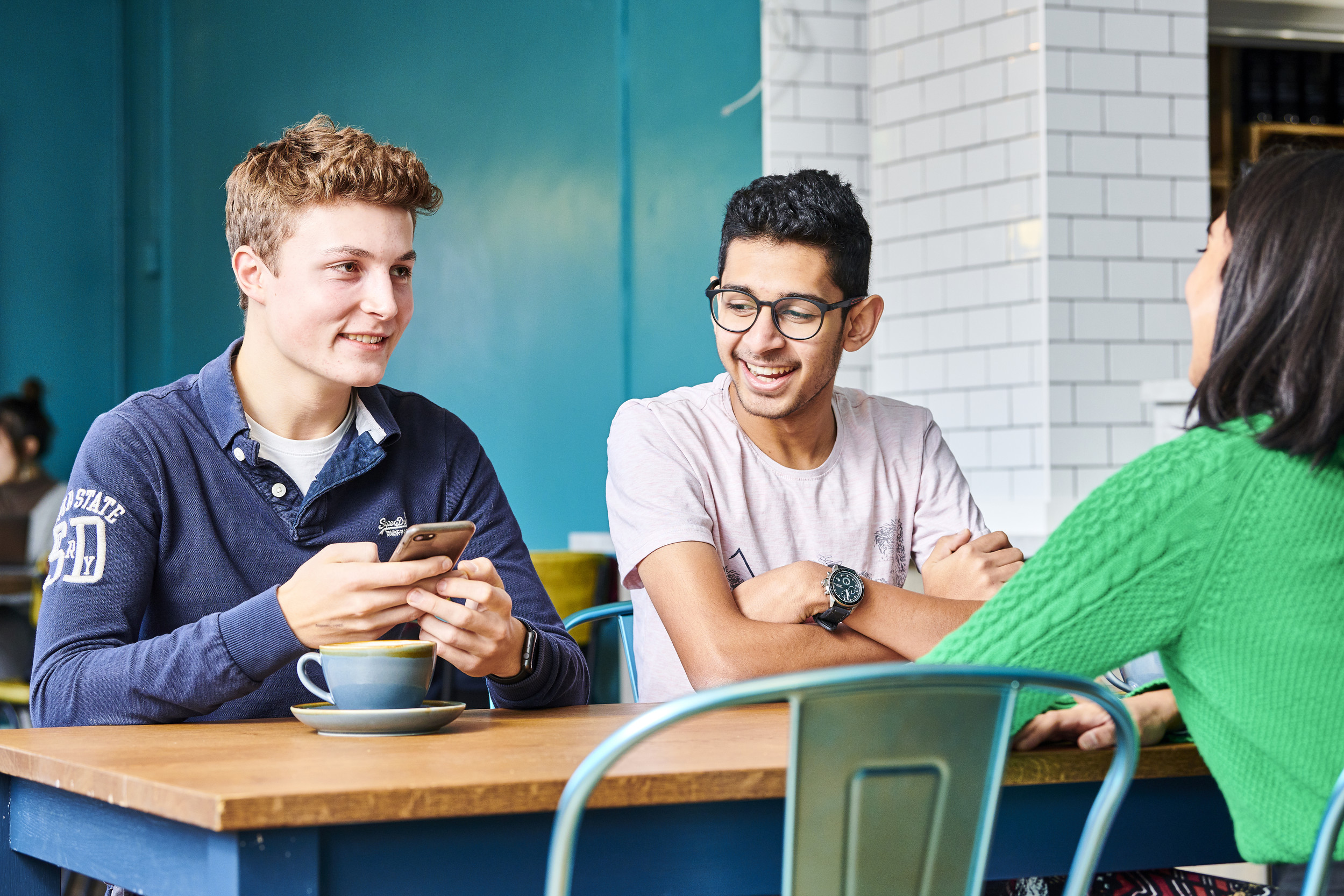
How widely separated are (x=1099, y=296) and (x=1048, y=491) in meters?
0.64

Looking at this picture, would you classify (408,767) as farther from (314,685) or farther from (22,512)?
(22,512)

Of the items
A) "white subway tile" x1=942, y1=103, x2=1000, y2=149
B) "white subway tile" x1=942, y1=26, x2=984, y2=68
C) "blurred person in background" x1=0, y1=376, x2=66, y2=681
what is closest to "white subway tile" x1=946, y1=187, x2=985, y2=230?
"white subway tile" x1=942, y1=103, x2=1000, y2=149

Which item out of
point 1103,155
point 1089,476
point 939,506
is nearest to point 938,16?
point 1103,155

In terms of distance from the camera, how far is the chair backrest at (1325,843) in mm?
1243

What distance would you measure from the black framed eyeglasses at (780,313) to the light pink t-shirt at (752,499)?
164 mm

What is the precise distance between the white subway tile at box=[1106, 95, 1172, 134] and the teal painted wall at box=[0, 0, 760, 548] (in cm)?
121

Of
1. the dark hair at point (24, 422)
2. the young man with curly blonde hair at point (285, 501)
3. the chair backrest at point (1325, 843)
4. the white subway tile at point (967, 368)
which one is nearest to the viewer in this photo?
the chair backrest at point (1325, 843)

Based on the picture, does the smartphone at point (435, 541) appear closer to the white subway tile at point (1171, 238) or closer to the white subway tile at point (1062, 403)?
the white subway tile at point (1062, 403)

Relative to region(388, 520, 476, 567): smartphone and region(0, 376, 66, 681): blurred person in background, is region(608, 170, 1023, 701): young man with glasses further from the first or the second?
region(0, 376, 66, 681): blurred person in background

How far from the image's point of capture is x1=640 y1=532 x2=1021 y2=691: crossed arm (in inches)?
76.4

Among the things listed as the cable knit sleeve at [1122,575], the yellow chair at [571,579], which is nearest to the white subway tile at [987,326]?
the yellow chair at [571,579]

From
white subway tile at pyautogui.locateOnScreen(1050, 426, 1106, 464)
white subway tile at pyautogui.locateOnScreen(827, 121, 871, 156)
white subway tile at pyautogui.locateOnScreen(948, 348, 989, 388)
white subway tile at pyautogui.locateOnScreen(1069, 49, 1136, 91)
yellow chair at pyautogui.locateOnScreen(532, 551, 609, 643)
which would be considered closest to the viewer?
yellow chair at pyautogui.locateOnScreen(532, 551, 609, 643)

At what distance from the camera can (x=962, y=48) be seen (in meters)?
4.61

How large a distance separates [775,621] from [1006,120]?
295 cm
